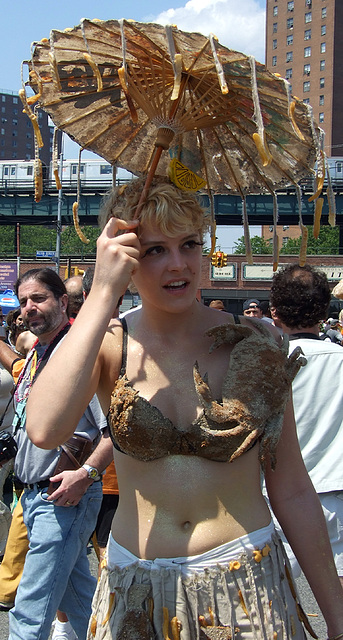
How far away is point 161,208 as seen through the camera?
199 centimetres

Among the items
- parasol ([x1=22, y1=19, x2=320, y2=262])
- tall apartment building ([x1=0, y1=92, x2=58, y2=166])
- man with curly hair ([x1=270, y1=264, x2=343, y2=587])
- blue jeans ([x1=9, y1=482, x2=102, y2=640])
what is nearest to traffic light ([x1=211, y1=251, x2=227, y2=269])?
man with curly hair ([x1=270, y1=264, x2=343, y2=587])

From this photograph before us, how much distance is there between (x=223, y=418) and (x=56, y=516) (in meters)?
1.72

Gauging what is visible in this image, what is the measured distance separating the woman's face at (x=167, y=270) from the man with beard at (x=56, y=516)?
1.29 meters

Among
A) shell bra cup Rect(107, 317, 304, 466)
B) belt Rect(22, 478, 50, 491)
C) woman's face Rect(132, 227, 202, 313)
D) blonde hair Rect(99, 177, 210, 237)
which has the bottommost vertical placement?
belt Rect(22, 478, 50, 491)

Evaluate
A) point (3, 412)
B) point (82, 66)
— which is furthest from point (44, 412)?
point (3, 412)

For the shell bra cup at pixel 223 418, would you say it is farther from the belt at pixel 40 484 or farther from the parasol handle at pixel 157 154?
the belt at pixel 40 484

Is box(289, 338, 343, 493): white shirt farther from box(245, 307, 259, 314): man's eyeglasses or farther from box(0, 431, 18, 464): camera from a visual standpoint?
box(245, 307, 259, 314): man's eyeglasses

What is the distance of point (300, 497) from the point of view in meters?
2.06

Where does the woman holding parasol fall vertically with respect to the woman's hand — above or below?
below

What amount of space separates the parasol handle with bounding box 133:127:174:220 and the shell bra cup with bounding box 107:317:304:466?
583 mm

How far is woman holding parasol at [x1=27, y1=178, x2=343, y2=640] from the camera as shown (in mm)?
1821

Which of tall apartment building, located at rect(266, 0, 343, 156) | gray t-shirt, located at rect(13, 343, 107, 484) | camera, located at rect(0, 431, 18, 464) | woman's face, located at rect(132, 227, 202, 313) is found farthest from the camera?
tall apartment building, located at rect(266, 0, 343, 156)

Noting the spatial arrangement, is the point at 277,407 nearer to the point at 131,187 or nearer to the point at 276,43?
the point at 131,187

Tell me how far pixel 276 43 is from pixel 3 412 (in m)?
107
